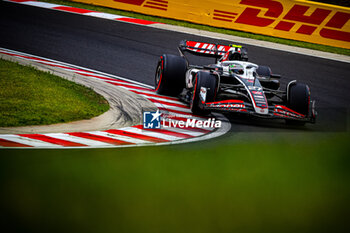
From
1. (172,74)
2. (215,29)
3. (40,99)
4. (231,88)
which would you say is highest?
(215,29)

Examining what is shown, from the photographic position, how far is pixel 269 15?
15.7 m

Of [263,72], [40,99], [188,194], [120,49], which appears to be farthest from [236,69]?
[188,194]

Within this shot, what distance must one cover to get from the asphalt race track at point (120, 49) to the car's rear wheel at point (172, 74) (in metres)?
1.33

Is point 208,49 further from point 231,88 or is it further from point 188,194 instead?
point 188,194

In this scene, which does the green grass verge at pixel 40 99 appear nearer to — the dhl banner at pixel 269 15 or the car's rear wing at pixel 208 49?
the car's rear wing at pixel 208 49

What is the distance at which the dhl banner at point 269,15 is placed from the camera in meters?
15.1

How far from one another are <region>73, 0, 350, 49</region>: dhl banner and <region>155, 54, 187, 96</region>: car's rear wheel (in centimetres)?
775

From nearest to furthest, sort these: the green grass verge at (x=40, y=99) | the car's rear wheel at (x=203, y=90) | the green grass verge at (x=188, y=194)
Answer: the green grass verge at (x=188, y=194), the green grass verge at (x=40, y=99), the car's rear wheel at (x=203, y=90)

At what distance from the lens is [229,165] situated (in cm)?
179

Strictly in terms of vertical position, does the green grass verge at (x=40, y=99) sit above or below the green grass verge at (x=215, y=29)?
below

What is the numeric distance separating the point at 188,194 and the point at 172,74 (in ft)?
23.0

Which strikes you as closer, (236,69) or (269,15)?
(236,69)

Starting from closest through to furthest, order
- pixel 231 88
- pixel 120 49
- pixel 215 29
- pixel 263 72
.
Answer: pixel 231 88 → pixel 263 72 → pixel 120 49 → pixel 215 29

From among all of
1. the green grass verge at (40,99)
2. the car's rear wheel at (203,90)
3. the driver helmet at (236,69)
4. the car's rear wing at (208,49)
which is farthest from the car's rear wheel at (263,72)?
the green grass verge at (40,99)
